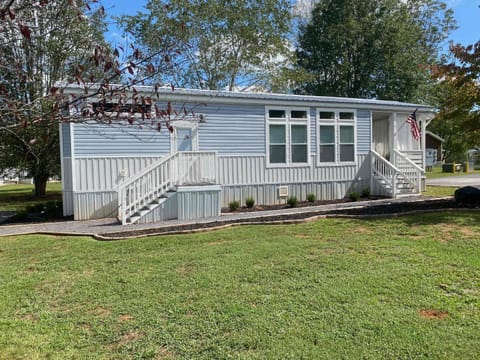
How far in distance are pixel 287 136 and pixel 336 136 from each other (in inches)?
76.9

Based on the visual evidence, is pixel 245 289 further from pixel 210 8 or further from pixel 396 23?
pixel 396 23

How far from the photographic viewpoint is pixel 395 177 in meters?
12.1

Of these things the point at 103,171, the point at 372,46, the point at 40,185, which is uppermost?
the point at 372,46

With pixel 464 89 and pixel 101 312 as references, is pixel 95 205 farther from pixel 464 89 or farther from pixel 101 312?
pixel 464 89

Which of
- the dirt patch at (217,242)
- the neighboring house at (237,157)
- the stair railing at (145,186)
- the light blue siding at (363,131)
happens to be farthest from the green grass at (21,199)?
the light blue siding at (363,131)

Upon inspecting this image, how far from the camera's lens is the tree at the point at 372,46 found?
25.4 metres

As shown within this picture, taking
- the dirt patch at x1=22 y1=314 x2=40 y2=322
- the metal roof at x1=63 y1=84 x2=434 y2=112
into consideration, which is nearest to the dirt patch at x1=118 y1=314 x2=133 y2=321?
the dirt patch at x1=22 y1=314 x2=40 y2=322

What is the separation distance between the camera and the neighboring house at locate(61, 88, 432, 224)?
352 inches

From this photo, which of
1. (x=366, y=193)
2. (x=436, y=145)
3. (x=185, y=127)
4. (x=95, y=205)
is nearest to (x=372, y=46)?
(x=366, y=193)

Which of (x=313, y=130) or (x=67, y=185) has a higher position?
(x=313, y=130)

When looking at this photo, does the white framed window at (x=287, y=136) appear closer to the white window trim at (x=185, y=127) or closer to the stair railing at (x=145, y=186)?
the white window trim at (x=185, y=127)

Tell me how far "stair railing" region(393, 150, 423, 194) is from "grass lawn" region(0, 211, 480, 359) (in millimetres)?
6767

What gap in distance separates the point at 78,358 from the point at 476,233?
20.9ft

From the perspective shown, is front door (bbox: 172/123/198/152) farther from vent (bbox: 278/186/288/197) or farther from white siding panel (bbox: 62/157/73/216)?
vent (bbox: 278/186/288/197)
